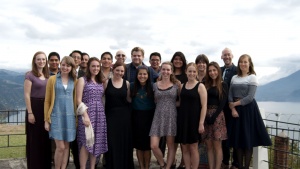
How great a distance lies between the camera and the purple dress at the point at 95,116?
454 centimetres

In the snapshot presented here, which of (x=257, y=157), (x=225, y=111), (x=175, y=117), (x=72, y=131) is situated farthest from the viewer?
(x=257, y=157)

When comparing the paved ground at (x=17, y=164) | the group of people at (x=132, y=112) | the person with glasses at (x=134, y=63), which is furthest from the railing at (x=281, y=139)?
the person with glasses at (x=134, y=63)

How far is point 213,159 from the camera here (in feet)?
16.4

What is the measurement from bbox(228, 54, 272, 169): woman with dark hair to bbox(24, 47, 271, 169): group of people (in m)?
0.02

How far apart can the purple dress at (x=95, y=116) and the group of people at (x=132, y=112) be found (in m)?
0.02

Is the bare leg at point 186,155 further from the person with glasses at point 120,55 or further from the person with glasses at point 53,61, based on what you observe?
the person with glasses at point 53,61

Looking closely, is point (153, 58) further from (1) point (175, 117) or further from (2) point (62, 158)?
(2) point (62, 158)

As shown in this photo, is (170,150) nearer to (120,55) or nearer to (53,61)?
(120,55)

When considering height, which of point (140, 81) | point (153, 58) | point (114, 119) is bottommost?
point (114, 119)

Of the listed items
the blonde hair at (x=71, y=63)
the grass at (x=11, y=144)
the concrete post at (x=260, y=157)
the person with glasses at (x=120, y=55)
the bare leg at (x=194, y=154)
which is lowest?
the grass at (x=11, y=144)

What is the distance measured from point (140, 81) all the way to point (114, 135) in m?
1.01

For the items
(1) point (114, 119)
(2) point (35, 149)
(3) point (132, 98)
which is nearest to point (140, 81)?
(3) point (132, 98)

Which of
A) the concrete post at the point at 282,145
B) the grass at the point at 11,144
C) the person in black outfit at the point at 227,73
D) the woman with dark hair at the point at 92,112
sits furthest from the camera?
the grass at the point at 11,144

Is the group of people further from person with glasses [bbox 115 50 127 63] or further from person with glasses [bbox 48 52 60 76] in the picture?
person with glasses [bbox 115 50 127 63]
